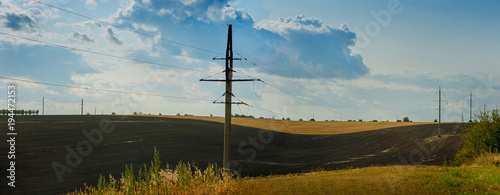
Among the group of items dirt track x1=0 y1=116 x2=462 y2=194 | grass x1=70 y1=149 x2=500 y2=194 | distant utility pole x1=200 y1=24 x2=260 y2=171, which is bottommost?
dirt track x1=0 y1=116 x2=462 y2=194

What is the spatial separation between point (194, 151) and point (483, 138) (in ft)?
98.0

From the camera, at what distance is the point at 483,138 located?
3359 cm

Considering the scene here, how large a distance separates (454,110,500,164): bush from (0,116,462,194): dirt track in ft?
19.5

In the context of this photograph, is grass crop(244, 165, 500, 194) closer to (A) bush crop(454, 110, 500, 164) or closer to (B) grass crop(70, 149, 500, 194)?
(B) grass crop(70, 149, 500, 194)

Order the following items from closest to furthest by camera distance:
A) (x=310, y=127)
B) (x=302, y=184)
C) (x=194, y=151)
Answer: (x=302, y=184)
(x=194, y=151)
(x=310, y=127)

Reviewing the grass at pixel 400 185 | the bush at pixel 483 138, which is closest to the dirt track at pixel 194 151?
the bush at pixel 483 138

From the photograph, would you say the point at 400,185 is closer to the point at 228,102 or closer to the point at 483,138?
the point at 228,102

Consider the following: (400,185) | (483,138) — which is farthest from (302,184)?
(483,138)

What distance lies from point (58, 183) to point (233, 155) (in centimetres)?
1941

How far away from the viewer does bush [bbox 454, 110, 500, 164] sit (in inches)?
1305

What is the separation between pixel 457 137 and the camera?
56969 millimetres

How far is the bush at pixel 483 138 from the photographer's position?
3316cm

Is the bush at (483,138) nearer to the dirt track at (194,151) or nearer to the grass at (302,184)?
the dirt track at (194,151)

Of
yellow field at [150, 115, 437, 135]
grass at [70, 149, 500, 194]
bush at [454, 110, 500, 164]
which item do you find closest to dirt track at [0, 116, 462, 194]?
bush at [454, 110, 500, 164]
